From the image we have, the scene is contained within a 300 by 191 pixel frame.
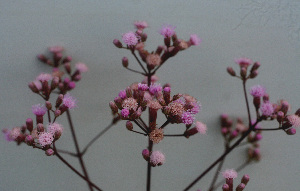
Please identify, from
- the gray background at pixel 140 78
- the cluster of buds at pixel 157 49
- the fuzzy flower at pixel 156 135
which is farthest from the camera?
the gray background at pixel 140 78

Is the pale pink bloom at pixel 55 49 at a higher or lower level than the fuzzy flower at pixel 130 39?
lower

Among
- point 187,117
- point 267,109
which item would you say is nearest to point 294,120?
point 267,109

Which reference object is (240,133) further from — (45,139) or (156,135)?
(45,139)

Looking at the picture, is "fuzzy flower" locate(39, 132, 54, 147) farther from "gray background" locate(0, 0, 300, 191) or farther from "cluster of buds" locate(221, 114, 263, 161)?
"cluster of buds" locate(221, 114, 263, 161)

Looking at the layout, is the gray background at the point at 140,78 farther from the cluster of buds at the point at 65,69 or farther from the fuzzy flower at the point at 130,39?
the fuzzy flower at the point at 130,39

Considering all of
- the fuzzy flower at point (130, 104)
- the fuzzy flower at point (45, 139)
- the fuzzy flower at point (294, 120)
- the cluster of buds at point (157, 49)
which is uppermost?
the cluster of buds at point (157, 49)

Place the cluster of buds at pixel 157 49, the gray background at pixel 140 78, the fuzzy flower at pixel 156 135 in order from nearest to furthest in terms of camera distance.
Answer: the fuzzy flower at pixel 156 135 < the cluster of buds at pixel 157 49 < the gray background at pixel 140 78

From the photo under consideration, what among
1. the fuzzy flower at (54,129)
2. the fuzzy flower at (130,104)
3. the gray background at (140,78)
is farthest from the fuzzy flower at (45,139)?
the gray background at (140,78)

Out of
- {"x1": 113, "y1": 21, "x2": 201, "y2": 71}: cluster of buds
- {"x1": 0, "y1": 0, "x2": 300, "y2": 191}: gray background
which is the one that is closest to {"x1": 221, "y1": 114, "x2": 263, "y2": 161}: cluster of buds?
{"x1": 0, "y1": 0, "x2": 300, "y2": 191}: gray background
